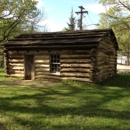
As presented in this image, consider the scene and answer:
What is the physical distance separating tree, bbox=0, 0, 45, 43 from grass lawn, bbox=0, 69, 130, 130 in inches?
791

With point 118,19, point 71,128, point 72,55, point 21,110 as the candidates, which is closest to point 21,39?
Result: point 72,55

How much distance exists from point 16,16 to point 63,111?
79.6 ft

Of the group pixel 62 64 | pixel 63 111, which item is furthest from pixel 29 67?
pixel 63 111

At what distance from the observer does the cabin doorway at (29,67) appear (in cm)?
1639

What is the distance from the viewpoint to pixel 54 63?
1548 centimetres

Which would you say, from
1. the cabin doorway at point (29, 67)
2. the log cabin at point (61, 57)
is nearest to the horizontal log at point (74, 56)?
the log cabin at point (61, 57)

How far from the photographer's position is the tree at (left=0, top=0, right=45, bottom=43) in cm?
2750

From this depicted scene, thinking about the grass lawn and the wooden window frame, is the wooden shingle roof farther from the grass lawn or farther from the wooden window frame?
the grass lawn

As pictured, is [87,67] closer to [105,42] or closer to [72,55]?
[72,55]

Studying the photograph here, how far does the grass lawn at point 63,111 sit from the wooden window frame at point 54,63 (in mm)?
5188

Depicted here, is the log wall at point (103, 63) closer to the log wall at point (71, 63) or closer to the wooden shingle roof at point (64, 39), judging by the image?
the log wall at point (71, 63)

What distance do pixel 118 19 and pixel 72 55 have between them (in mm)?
21663

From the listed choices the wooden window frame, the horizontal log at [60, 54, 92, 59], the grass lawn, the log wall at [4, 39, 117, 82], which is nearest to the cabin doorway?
the log wall at [4, 39, 117, 82]

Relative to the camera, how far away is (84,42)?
13.8 meters
